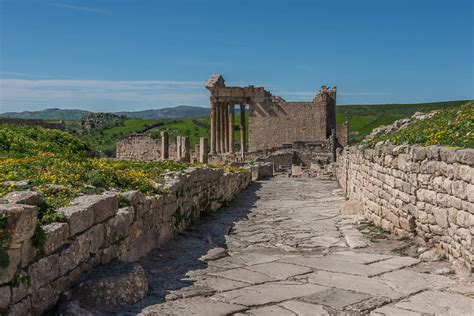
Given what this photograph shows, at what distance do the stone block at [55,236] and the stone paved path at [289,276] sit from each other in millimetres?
914

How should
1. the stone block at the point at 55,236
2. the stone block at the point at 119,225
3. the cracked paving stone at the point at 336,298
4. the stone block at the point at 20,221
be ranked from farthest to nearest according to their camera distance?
1. the stone block at the point at 119,225
2. the cracked paving stone at the point at 336,298
3. the stone block at the point at 55,236
4. the stone block at the point at 20,221

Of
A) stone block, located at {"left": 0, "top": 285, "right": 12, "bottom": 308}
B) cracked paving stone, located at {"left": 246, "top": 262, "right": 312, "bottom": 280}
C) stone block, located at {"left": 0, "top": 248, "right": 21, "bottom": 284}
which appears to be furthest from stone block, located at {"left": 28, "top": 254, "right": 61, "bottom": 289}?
cracked paving stone, located at {"left": 246, "top": 262, "right": 312, "bottom": 280}

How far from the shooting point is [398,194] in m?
9.48

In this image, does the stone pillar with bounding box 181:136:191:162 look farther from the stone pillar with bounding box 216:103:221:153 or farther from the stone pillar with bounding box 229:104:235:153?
the stone pillar with bounding box 216:103:221:153

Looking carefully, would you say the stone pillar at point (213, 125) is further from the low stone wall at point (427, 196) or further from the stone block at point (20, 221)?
the stone block at point (20, 221)

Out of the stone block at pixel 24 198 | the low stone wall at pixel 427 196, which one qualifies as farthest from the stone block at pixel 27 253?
the low stone wall at pixel 427 196

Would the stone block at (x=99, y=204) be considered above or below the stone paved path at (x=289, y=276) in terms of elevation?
above

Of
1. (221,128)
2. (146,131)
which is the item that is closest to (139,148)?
(221,128)

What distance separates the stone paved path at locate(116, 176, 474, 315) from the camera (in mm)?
5578

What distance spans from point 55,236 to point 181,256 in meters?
3.06

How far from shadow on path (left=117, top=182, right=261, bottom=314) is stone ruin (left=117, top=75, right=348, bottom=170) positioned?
96.3 ft

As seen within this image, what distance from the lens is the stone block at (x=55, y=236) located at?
16.6 ft

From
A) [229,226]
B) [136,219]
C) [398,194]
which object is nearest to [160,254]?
[136,219]

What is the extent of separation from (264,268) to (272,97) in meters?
39.2
